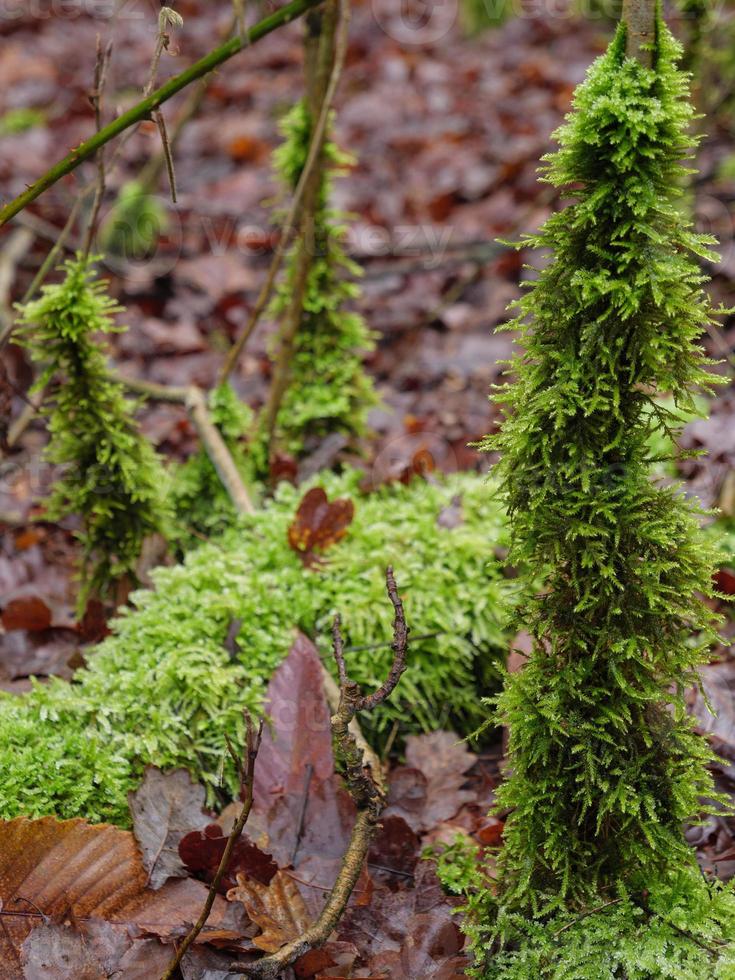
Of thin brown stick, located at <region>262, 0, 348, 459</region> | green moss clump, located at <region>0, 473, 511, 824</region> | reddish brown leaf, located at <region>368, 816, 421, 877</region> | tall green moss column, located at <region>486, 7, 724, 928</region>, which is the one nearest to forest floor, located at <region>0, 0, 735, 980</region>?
reddish brown leaf, located at <region>368, 816, 421, 877</region>

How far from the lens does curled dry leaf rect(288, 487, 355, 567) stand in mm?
2977

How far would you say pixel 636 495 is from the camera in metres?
1.74

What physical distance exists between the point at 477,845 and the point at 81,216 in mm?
5489

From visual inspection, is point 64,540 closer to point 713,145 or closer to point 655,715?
point 655,715

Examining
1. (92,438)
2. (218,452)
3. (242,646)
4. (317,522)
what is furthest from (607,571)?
(218,452)

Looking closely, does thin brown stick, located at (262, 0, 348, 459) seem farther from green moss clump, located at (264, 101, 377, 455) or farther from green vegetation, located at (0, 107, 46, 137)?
green vegetation, located at (0, 107, 46, 137)

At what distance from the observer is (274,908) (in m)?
1.99

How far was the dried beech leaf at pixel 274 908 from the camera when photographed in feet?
6.27

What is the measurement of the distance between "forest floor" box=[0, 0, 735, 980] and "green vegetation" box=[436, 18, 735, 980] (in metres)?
0.38

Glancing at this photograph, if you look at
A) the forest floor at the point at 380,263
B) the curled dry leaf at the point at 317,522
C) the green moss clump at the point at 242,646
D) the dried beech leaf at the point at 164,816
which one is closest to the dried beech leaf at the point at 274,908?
the forest floor at the point at 380,263

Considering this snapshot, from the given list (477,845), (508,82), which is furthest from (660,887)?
(508,82)

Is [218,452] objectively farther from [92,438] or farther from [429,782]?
[429,782]

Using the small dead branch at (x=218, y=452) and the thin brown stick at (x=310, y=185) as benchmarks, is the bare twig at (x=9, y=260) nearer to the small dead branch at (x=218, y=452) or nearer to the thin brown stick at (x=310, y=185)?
the small dead branch at (x=218, y=452)

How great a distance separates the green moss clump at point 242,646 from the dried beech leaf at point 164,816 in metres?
0.05
